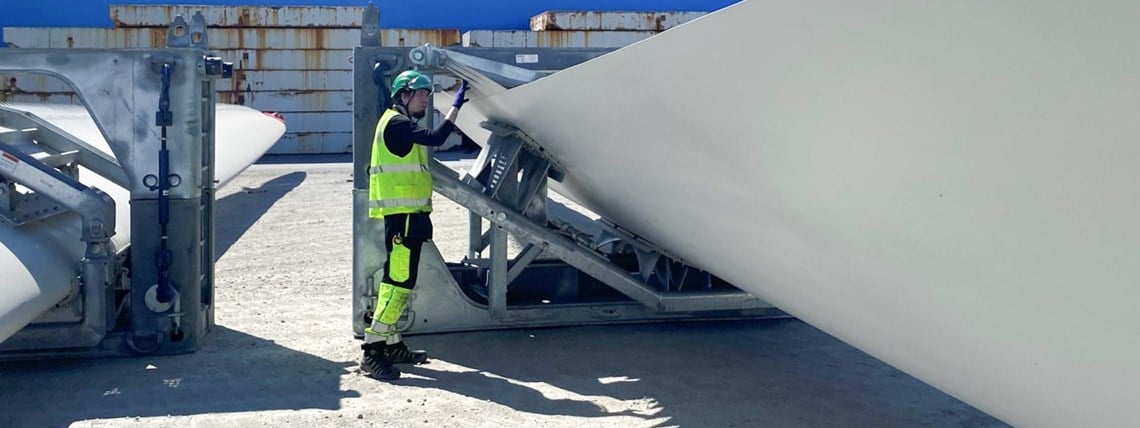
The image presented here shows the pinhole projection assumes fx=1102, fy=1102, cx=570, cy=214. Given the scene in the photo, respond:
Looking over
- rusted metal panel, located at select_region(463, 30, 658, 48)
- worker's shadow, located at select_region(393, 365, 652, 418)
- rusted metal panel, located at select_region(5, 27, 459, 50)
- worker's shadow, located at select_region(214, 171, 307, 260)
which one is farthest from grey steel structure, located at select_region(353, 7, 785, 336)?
rusted metal panel, located at select_region(5, 27, 459, 50)

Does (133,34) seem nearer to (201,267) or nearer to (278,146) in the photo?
(278,146)

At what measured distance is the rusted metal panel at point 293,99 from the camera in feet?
60.5

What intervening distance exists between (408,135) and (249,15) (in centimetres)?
1444

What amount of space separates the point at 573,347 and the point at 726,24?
3.12 metres

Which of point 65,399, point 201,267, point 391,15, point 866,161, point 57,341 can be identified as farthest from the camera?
point 391,15

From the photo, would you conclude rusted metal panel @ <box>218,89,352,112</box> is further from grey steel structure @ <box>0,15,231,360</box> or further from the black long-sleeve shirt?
the black long-sleeve shirt

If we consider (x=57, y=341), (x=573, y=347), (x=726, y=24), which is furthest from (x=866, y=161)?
(x=57, y=341)

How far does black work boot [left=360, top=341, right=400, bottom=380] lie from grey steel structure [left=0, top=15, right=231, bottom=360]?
95 centimetres

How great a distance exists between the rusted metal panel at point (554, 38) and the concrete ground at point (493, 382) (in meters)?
12.0

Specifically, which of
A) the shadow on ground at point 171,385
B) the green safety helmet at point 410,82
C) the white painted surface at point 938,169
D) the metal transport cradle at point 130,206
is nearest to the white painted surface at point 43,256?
the metal transport cradle at point 130,206

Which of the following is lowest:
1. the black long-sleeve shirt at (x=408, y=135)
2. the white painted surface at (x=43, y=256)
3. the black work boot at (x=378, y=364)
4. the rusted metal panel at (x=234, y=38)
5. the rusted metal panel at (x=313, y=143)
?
the black work boot at (x=378, y=364)

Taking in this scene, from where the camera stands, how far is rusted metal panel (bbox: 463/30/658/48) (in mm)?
18141

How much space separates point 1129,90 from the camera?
1.93 metres

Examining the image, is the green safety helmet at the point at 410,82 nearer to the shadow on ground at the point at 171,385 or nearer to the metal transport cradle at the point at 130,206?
the metal transport cradle at the point at 130,206
